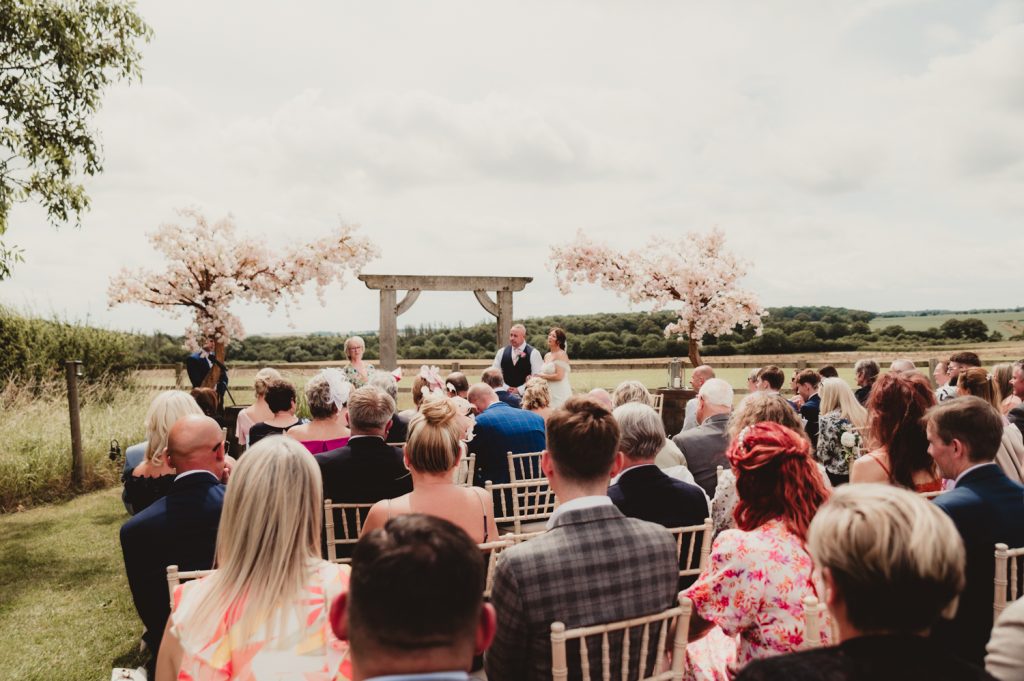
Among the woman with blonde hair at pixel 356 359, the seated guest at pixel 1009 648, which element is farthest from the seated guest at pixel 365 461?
the woman with blonde hair at pixel 356 359

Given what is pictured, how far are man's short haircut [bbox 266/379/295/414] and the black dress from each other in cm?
113

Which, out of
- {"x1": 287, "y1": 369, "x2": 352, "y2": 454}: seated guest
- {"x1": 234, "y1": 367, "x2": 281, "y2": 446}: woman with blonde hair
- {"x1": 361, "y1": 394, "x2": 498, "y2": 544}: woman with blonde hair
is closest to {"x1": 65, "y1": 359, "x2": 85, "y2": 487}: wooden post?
{"x1": 234, "y1": 367, "x2": 281, "y2": 446}: woman with blonde hair

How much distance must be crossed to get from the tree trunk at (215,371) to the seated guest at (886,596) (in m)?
9.49

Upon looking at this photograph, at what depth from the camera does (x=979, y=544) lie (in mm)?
2611

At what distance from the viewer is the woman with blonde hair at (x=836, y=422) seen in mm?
5652

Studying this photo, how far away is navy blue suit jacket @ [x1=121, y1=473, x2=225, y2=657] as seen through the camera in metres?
2.68

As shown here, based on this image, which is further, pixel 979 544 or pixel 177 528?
pixel 177 528

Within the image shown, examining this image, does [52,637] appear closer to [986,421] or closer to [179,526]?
[179,526]

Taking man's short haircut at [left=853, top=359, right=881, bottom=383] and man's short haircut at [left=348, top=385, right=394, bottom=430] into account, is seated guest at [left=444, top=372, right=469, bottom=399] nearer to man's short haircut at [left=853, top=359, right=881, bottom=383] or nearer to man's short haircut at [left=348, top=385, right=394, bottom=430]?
man's short haircut at [left=348, top=385, right=394, bottom=430]

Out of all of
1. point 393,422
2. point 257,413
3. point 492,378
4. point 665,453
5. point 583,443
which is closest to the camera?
point 583,443

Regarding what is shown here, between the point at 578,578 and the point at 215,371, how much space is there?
28.6ft

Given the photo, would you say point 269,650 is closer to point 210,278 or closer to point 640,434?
point 640,434

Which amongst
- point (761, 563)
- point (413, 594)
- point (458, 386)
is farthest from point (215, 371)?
point (413, 594)

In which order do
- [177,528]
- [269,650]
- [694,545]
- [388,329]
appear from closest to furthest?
[269,650] < [177,528] < [694,545] < [388,329]
